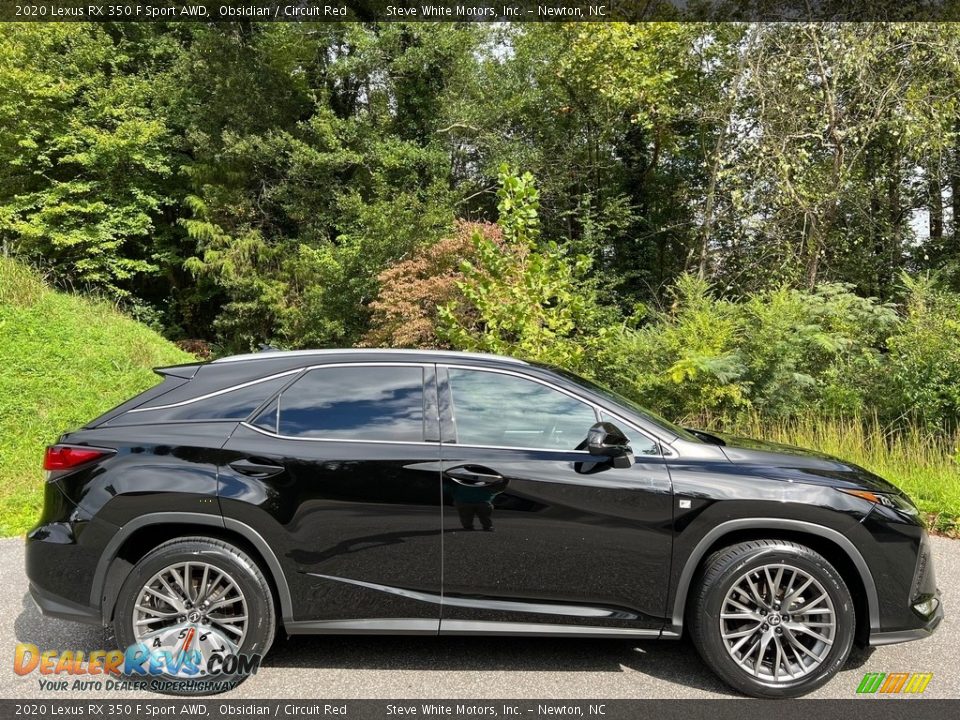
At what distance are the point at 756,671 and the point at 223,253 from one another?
19896 mm

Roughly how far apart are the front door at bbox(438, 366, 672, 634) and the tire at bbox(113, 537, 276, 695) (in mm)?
958

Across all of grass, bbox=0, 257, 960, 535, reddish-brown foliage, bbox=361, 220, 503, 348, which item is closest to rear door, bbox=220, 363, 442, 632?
grass, bbox=0, 257, 960, 535

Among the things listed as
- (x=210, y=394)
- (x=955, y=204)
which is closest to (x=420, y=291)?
(x=210, y=394)

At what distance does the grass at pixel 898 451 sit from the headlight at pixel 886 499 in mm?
3080

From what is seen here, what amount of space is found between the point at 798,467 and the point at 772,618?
771mm

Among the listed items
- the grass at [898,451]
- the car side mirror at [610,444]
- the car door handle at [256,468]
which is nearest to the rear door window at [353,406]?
the car door handle at [256,468]

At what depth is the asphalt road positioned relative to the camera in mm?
3377

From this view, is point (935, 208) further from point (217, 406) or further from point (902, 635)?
point (217, 406)

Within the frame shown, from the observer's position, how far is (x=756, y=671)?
338cm

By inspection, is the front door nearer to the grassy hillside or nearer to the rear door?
the rear door

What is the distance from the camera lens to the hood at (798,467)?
3.50 metres

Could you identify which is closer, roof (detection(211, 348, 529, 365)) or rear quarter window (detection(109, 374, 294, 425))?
rear quarter window (detection(109, 374, 294, 425))

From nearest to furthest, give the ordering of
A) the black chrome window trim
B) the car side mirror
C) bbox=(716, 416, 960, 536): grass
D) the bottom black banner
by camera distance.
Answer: the bottom black banner → the car side mirror → the black chrome window trim → bbox=(716, 416, 960, 536): grass

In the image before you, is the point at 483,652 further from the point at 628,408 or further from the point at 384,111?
the point at 384,111
